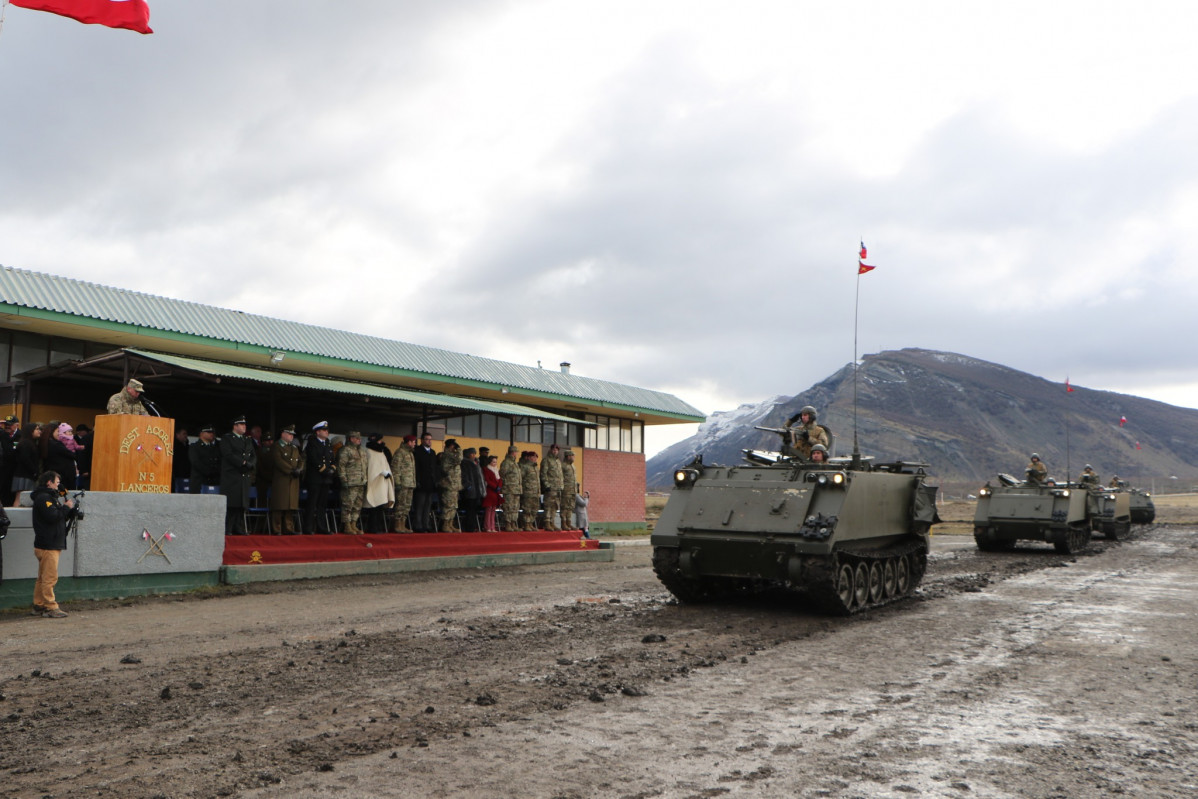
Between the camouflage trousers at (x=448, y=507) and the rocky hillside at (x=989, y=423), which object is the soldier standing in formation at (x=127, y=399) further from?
the rocky hillside at (x=989, y=423)

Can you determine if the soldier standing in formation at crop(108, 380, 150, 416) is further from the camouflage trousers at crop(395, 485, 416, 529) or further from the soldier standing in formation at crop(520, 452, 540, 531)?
the soldier standing in formation at crop(520, 452, 540, 531)

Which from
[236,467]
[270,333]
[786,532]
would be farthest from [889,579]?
[270,333]

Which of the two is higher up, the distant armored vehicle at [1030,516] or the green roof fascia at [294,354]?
the green roof fascia at [294,354]

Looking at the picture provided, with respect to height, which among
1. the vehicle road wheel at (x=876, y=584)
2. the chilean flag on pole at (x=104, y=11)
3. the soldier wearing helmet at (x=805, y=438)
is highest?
the chilean flag on pole at (x=104, y=11)

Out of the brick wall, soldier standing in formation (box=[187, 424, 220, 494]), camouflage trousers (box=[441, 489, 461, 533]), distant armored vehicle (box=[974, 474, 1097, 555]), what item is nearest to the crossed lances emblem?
soldier standing in formation (box=[187, 424, 220, 494])

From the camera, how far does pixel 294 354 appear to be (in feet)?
68.1

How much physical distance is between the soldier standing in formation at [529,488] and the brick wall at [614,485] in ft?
36.7

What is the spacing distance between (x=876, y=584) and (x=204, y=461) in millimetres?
10111

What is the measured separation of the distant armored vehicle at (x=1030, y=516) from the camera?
67.2 ft

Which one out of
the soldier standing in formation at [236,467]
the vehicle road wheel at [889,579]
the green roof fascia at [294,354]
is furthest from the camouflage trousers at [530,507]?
the vehicle road wheel at [889,579]

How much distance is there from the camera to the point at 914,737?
5316 mm

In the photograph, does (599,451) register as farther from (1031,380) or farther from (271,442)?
(1031,380)

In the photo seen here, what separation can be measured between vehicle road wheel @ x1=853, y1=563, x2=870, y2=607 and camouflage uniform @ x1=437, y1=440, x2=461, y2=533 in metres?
8.68

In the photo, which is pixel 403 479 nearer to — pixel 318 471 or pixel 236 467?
pixel 318 471
